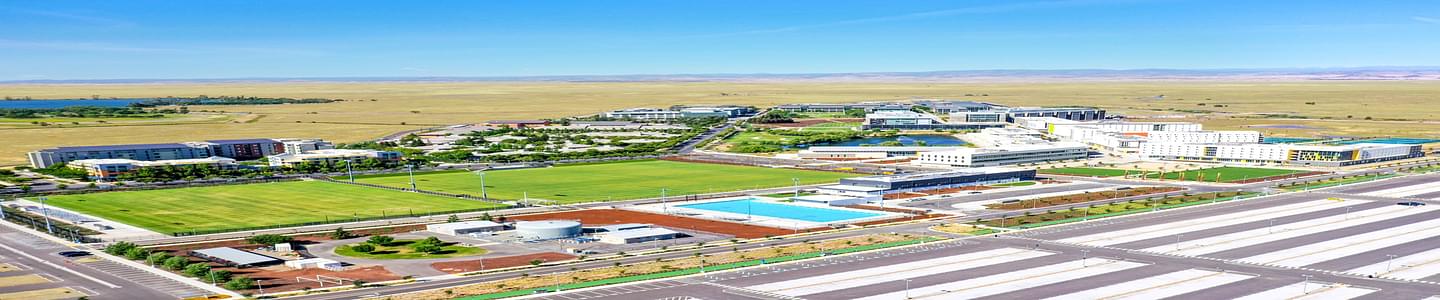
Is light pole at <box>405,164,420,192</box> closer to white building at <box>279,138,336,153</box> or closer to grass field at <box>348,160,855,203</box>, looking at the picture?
grass field at <box>348,160,855,203</box>

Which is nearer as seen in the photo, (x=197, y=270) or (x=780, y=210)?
(x=197, y=270)

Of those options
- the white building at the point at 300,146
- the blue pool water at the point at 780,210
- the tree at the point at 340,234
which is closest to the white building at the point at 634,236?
the blue pool water at the point at 780,210

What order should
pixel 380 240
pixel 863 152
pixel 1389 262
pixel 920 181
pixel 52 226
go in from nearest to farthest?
pixel 1389 262
pixel 380 240
pixel 52 226
pixel 920 181
pixel 863 152

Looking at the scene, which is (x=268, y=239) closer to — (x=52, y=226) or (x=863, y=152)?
(x=52, y=226)

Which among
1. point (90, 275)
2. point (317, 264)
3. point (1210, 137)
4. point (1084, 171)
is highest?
point (90, 275)

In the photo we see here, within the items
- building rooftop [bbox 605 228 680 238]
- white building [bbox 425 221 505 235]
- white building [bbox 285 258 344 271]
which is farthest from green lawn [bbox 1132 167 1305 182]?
white building [bbox 285 258 344 271]

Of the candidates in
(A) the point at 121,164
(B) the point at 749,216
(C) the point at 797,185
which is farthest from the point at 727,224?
(A) the point at 121,164

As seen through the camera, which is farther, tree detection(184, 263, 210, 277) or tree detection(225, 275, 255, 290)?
tree detection(184, 263, 210, 277)

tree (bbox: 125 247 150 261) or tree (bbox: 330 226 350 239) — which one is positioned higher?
tree (bbox: 125 247 150 261)
